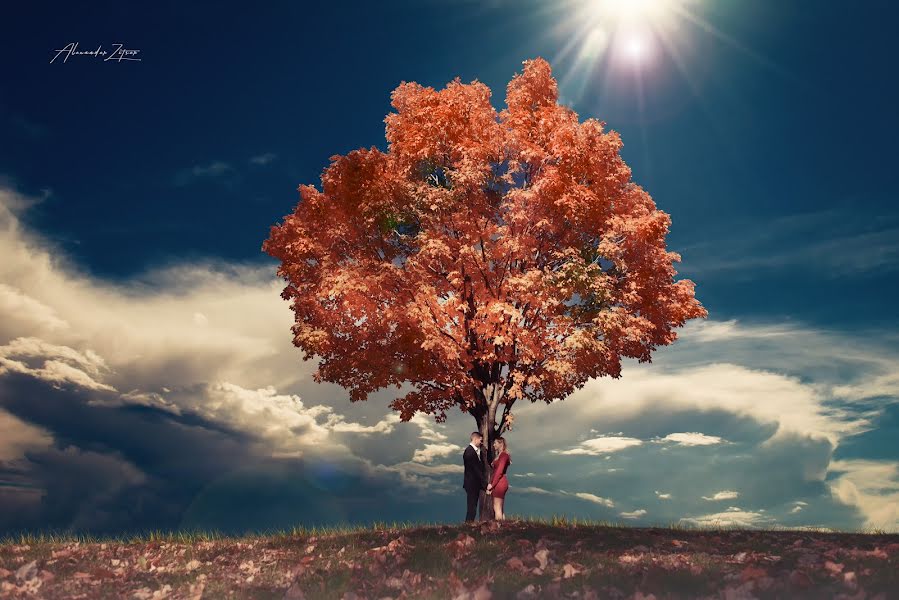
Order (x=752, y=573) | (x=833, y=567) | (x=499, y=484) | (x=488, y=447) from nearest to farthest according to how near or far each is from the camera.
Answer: (x=752, y=573) < (x=833, y=567) < (x=499, y=484) < (x=488, y=447)

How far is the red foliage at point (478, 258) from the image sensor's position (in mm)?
17875

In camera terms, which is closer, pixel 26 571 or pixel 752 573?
pixel 752 573

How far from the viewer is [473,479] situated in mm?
18359

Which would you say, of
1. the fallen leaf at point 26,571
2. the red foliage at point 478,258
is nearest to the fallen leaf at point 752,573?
the red foliage at point 478,258

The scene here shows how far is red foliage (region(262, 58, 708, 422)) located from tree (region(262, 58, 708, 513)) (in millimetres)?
45

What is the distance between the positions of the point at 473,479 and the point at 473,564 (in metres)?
5.90

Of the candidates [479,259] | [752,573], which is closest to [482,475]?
[479,259]

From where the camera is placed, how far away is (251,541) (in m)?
16.5

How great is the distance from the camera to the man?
59.8ft

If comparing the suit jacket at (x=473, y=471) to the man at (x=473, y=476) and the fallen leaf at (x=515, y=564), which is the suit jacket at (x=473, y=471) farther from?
the fallen leaf at (x=515, y=564)

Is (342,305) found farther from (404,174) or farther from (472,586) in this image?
(472,586)

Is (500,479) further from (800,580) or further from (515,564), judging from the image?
(800,580)

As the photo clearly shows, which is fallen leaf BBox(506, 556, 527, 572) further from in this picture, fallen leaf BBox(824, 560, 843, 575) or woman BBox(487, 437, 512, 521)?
woman BBox(487, 437, 512, 521)

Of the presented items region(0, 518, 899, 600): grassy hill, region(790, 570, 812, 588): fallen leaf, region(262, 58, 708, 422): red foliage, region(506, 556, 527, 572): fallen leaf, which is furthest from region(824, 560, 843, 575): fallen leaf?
region(262, 58, 708, 422): red foliage
